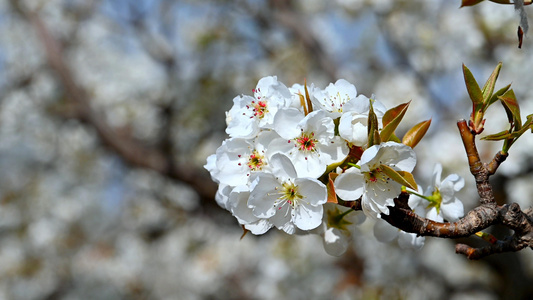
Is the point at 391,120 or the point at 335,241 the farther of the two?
the point at 335,241

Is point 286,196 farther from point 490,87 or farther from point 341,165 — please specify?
point 490,87

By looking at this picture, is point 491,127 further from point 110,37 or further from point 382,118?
point 110,37

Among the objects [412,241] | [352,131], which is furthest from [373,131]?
[412,241]

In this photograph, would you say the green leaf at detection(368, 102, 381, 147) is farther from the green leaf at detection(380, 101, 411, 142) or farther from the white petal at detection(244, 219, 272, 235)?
the white petal at detection(244, 219, 272, 235)

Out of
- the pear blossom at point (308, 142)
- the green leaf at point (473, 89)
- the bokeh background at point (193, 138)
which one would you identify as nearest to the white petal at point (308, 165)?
the pear blossom at point (308, 142)

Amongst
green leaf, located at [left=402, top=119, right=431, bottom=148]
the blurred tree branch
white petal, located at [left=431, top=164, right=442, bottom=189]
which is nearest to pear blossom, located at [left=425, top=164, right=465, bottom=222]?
white petal, located at [left=431, top=164, right=442, bottom=189]

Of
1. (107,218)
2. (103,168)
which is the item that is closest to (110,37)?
(103,168)
